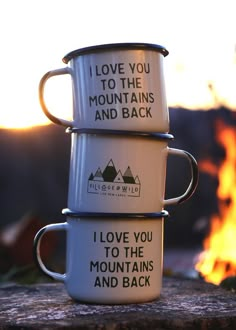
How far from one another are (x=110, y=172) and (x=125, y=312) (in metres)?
0.35

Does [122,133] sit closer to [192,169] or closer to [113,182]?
[113,182]

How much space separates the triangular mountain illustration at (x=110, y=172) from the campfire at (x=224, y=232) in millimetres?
1345

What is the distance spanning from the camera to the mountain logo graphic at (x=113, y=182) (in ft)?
5.35

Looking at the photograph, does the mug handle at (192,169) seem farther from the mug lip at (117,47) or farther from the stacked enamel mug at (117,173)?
the mug lip at (117,47)

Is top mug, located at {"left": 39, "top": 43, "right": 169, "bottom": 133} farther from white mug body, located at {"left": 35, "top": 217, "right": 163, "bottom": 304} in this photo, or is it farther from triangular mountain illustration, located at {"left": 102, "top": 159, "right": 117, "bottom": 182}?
white mug body, located at {"left": 35, "top": 217, "right": 163, "bottom": 304}

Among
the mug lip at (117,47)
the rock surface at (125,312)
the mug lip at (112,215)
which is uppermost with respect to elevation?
the mug lip at (117,47)

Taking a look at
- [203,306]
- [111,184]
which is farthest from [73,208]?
[203,306]

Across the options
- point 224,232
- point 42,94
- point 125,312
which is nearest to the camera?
point 125,312

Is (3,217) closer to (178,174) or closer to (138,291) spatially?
(178,174)

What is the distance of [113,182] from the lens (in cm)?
163

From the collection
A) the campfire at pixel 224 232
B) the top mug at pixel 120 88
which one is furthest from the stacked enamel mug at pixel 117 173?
the campfire at pixel 224 232

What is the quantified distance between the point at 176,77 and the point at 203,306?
326 cm

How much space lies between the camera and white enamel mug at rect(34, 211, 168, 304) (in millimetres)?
1644

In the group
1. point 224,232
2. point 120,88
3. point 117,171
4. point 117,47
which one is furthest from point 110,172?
point 224,232
